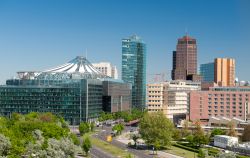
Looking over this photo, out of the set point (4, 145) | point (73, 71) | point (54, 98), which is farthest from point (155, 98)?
point (4, 145)

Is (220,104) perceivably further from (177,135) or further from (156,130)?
(156,130)

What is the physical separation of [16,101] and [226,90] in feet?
228

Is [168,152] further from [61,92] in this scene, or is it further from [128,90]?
[128,90]

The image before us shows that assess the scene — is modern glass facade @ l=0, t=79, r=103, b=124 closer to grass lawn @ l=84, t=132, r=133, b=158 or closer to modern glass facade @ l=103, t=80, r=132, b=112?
modern glass facade @ l=103, t=80, r=132, b=112

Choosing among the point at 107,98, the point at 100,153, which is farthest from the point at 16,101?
the point at 100,153

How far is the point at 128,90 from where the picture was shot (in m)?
194

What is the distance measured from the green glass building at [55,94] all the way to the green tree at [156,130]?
51468mm

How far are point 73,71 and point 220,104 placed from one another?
185 ft

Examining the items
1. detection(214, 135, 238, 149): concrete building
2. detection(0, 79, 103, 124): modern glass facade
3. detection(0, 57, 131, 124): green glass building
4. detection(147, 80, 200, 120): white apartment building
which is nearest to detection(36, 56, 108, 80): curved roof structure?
detection(0, 57, 131, 124): green glass building

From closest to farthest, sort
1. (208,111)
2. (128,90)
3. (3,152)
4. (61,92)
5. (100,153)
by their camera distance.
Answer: (3,152), (100,153), (208,111), (61,92), (128,90)

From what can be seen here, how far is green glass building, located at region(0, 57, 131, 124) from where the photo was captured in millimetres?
143125

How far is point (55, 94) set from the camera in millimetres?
145250

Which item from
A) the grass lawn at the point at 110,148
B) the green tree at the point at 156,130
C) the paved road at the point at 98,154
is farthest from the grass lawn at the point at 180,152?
the paved road at the point at 98,154

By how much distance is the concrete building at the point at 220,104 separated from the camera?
5148 inches
